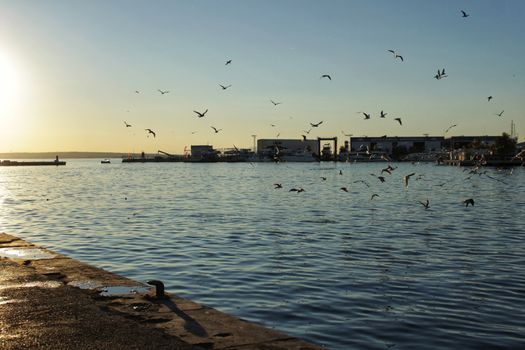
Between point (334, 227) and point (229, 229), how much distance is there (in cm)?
590

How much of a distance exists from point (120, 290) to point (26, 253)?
5.84 metres

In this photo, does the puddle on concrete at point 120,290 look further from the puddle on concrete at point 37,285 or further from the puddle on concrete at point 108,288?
the puddle on concrete at point 37,285

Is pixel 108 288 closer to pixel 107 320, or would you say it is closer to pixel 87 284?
pixel 87 284

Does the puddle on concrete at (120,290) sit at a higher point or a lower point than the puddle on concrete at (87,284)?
lower

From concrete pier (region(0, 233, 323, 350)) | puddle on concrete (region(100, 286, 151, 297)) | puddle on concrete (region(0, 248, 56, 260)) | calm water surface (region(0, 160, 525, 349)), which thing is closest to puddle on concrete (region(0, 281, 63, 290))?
concrete pier (region(0, 233, 323, 350))

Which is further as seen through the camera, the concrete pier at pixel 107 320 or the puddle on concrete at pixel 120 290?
the puddle on concrete at pixel 120 290

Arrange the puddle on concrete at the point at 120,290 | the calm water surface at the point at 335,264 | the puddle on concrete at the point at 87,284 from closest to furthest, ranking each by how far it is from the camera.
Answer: the puddle on concrete at the point at 120,290, the puddle on concrete at the point at 87,284, the calm water surface at the point at 335,264

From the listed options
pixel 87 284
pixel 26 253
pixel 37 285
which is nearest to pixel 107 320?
pixel 87 284

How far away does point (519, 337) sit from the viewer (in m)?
11.0

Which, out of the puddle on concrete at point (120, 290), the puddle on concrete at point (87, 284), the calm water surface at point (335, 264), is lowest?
the calm water surface at point (335, 264)

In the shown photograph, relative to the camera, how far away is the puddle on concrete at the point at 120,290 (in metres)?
10.7

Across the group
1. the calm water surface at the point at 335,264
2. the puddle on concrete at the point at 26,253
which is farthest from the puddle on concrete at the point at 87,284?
the puddle on concrete at the point at 26,253

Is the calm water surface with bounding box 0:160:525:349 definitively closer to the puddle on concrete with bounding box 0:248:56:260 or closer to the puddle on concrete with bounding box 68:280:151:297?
the puddle on concrete with bounding box 68:280:151:297

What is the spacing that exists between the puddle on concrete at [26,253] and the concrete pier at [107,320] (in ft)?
8.64
